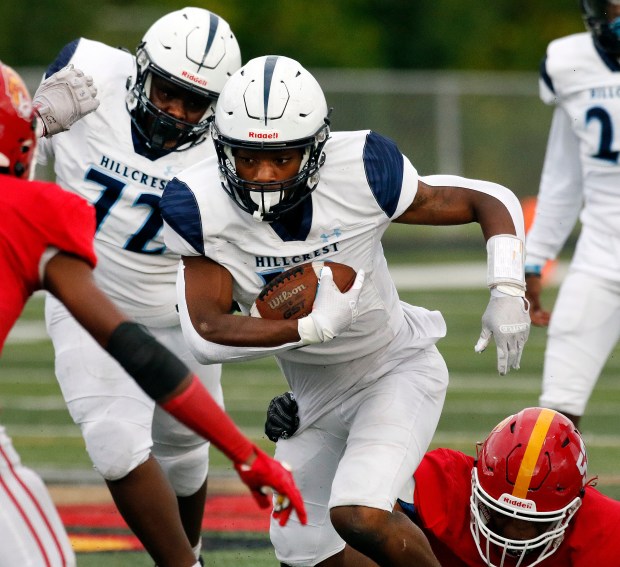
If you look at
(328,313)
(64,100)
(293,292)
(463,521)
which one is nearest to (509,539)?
(463,521)

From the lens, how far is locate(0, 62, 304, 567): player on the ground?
3.19 meters

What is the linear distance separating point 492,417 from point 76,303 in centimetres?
542

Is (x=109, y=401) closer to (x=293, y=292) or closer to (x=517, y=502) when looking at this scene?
(x=293, y=292)

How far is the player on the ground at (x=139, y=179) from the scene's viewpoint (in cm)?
479

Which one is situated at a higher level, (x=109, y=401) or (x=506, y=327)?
(x=506, y=327)

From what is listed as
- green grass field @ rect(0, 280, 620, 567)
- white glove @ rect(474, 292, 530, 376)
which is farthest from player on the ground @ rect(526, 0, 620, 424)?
white glove @ rect(474, 292, 530, 376)

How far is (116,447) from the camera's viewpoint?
460cm

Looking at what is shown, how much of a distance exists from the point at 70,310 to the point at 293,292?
1009 millimetres

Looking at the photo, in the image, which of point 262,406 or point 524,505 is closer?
point 524,505

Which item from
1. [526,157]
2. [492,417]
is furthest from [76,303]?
[526,157]

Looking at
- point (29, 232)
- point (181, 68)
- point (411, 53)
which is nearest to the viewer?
point (29, 232)

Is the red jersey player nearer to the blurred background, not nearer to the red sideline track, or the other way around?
the red sideline track

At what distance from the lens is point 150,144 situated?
195 inches

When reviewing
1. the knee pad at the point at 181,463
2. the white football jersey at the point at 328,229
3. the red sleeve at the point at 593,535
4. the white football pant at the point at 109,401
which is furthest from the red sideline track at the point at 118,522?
the red sleeve at the point at 593,535
